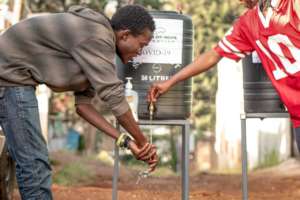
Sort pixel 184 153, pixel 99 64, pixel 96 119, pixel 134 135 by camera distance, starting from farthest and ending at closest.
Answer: pixel 184 153, pixel 96 119, pixel 134 135, pixel 99 64

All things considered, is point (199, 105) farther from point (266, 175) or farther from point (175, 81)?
point (175, 81)

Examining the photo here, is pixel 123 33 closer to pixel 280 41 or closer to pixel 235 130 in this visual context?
pixel 280 41

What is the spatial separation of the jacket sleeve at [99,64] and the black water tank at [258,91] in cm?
182

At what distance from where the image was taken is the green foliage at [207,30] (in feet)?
72.6

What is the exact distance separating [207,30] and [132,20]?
59.7 feet

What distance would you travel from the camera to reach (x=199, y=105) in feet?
76.8

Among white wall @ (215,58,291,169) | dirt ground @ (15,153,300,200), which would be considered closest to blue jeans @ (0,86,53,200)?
dirt ground @ (15,153,300,200)

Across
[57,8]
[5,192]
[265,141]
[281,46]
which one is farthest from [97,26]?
[265,141]

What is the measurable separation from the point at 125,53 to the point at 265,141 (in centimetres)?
1360

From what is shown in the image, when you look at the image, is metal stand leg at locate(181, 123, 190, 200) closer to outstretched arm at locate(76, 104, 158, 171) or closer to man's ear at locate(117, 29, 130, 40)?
outstretched arm at locate(76, 104, 158, 171)

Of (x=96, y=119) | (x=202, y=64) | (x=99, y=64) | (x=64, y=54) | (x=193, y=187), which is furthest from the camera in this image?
(x=193, y=187)

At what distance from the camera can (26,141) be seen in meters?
4.23

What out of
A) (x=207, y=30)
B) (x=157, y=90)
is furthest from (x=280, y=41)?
(x=207, y=30)

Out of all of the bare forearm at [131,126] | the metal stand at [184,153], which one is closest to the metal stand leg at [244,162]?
the metal stand at [184,153]
